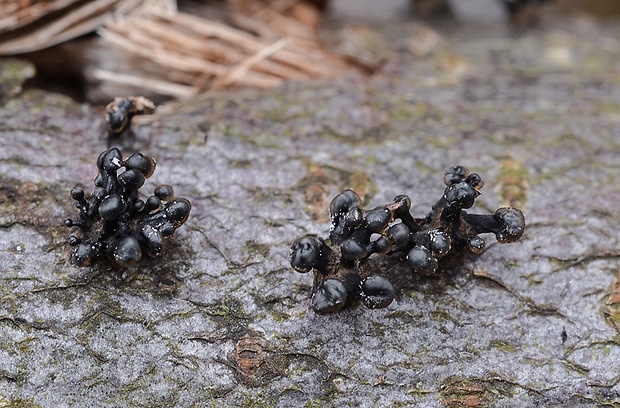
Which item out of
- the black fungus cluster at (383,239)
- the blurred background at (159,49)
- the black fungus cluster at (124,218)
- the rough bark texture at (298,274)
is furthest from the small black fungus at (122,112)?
the black fungus cluster at (383,239)

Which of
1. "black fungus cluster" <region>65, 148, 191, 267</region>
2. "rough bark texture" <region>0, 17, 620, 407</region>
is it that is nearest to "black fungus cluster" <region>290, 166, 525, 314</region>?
"rough bark texture" <region>0, 17, 620, 407</region>

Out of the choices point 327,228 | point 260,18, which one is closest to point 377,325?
point 327,228

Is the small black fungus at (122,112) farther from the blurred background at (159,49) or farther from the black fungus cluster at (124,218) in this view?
the blurred background at (159,49)

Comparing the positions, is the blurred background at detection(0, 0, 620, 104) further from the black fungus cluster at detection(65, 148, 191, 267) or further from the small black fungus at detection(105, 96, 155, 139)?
the black fungus cluster at detection(65, 148, 191, 267)

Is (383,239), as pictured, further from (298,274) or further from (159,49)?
(159,49)

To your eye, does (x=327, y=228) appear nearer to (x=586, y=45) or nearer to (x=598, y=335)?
(x=598, y=335)

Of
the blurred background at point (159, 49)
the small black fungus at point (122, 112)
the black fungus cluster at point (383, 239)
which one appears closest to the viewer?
the black fungus cluster at point (383, 239)

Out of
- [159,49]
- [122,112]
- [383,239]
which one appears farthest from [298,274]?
[159,49]
